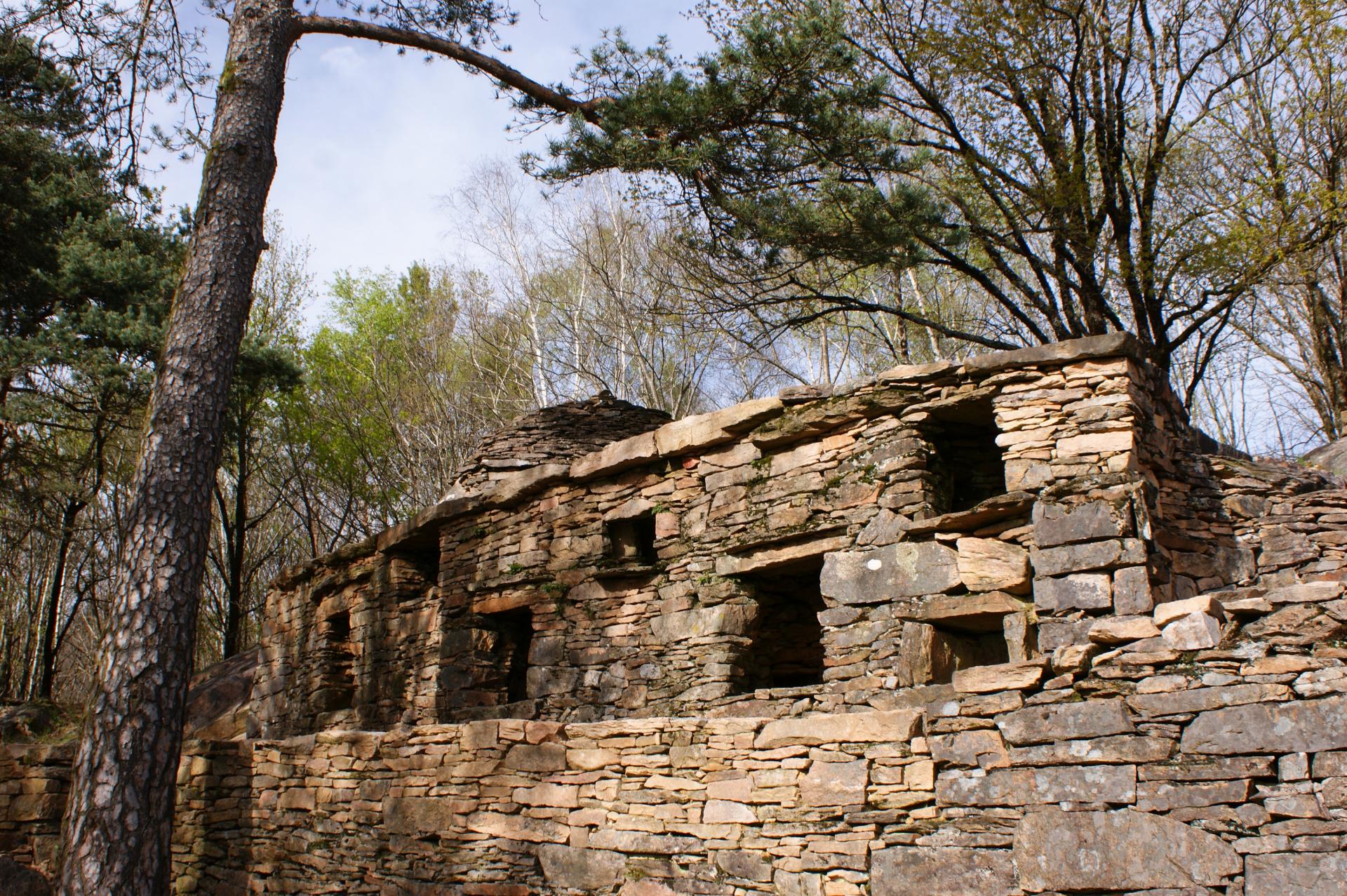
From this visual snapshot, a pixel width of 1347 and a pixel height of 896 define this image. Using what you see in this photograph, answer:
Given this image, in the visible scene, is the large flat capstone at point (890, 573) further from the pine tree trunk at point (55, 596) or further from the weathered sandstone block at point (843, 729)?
the pine tree trunk at point (55, 596)

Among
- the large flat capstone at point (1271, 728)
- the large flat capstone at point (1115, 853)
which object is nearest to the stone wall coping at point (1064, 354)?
the large flat capstone at point (1271, 728)

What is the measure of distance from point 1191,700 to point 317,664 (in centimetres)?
1060

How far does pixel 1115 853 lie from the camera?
14.3 ft

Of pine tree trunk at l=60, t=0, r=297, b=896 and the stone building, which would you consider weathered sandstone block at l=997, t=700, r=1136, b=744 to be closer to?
the stone building

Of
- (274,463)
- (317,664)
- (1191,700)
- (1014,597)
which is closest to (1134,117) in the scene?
(1014,597)

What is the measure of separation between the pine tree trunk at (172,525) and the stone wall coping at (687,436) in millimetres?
3191

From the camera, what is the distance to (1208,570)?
712 cm

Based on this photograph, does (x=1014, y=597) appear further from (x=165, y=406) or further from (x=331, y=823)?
(x=165, y=406)

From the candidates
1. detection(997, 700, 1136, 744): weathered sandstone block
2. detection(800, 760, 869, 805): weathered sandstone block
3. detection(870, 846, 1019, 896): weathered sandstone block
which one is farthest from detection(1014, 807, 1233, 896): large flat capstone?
detection(800, 760, 869, 805): weathered sandstone block

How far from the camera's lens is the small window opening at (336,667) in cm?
1211

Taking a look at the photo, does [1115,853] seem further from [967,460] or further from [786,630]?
[786,630]

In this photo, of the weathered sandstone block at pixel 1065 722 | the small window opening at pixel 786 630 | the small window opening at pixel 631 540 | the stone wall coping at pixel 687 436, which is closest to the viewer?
the weathered sandstone block at pixel 1065 722

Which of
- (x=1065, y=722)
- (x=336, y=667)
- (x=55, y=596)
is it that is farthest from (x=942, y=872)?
(x=55, y=596)

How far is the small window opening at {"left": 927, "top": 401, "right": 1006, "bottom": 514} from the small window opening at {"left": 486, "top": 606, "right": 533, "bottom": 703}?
4.42m
